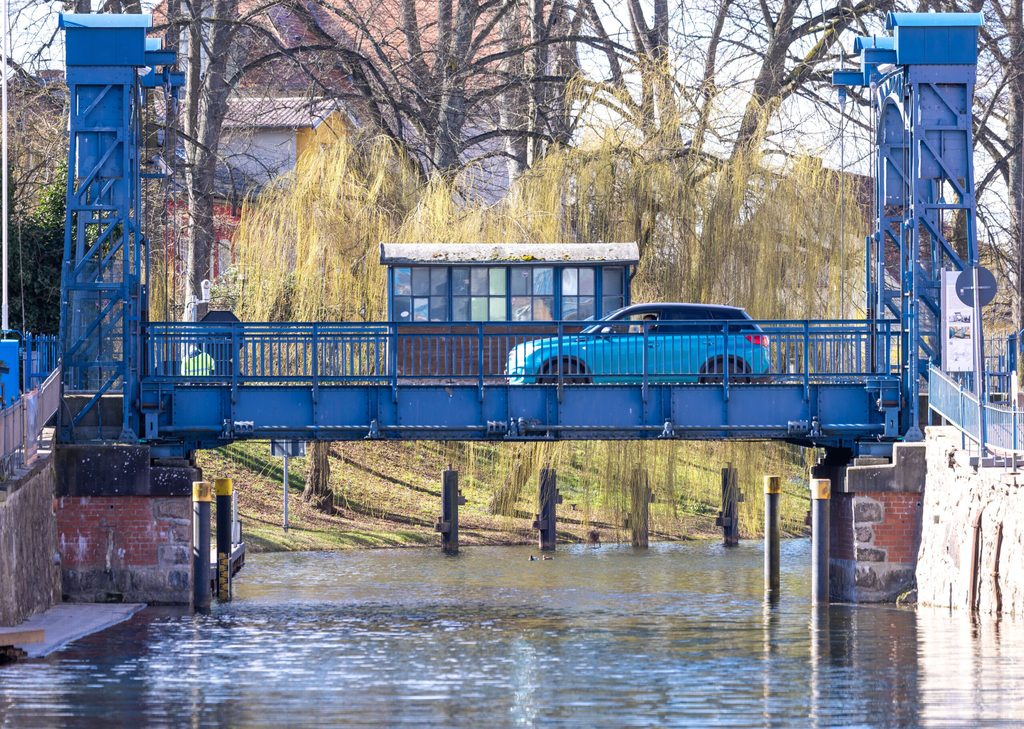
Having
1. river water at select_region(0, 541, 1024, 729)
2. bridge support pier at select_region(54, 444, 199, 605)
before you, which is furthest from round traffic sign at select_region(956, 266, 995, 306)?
bridge support pier at select_region(54, 444, 199, 605)

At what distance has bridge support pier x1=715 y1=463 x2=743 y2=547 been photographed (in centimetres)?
4100

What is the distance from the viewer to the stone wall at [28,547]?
25.4 metres

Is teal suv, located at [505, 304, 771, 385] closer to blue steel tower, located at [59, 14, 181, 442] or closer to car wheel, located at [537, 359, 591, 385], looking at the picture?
car wheel, located at [537, 359, 591, 385]

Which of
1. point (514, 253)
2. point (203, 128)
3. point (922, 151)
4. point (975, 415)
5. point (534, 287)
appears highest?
point (203, 128)

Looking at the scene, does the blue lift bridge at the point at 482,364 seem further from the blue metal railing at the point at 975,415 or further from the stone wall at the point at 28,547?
the stone wall at the point at 28,547

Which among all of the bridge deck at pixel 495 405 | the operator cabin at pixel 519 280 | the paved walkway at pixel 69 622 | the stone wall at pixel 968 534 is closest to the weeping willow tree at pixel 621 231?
the operator cabin at pixel 519 280

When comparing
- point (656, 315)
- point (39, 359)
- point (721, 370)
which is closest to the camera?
point (39, 359)

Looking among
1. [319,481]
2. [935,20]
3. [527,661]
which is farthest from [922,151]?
[319,481]

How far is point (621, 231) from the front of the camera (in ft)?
134

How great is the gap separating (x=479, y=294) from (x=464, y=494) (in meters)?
10.8

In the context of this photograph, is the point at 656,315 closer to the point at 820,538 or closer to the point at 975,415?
the point at 820,538

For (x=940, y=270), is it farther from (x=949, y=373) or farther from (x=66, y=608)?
(x=66, y=608)

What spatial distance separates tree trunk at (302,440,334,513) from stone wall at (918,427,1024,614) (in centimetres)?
1787

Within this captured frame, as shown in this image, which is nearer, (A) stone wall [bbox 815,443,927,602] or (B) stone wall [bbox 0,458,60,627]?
(B) stone wall [bbox 0,458,60,627]
